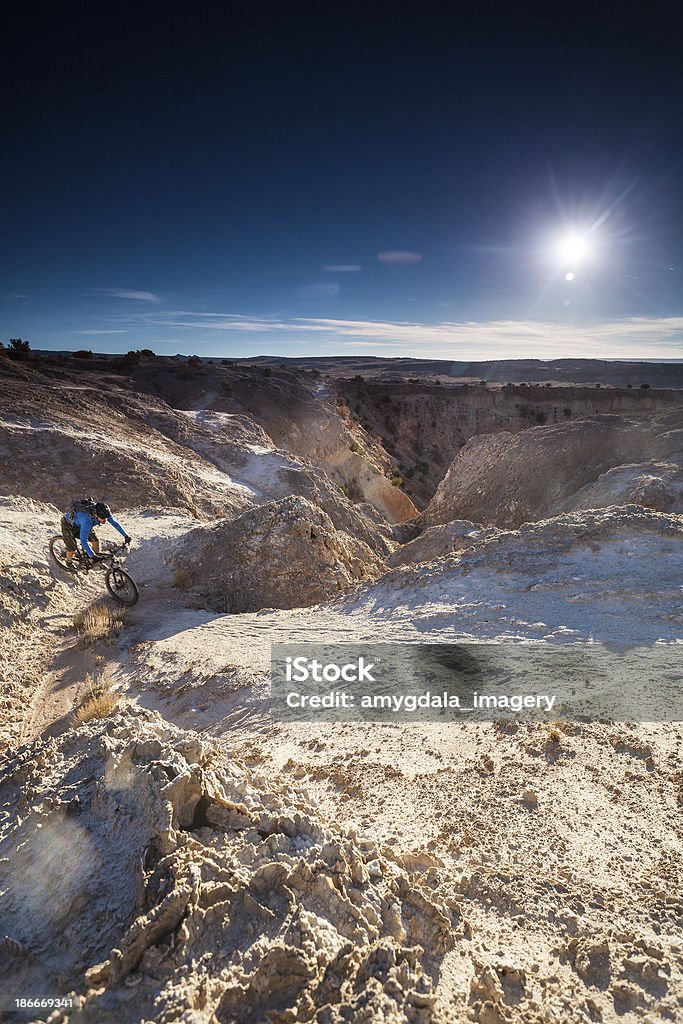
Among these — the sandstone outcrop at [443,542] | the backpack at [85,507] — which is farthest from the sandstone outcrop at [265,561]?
the backpack at [85,507]

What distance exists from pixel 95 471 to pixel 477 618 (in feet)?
44.5

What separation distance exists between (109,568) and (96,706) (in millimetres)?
4095

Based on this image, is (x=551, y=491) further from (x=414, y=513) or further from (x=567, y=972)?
(x=567, y=972)

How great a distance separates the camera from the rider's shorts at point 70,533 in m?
8.92

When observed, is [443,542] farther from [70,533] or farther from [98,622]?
[70,533]

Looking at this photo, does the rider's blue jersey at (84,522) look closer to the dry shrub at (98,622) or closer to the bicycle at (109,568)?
the bicycle at (109,568)

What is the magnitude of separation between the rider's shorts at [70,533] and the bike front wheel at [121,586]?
28.2 inches

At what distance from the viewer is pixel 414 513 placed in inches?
1187

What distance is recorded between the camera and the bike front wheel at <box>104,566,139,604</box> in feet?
31.1

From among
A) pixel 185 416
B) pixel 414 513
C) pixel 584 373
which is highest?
pixel 584 373

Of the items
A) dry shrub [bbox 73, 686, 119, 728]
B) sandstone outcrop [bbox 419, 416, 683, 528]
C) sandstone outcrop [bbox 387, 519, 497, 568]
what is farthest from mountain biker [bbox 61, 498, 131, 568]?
sandstone outcrop [bbox 419, 416, 683, 528]

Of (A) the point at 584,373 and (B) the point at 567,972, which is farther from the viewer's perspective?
(A) the point at 584,373

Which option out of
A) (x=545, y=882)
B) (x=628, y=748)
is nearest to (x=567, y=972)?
(x=545, y=882)

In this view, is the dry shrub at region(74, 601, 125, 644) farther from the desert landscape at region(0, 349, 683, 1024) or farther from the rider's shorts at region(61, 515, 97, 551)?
the rider's shorts at region(61, 515, 97, 551)
